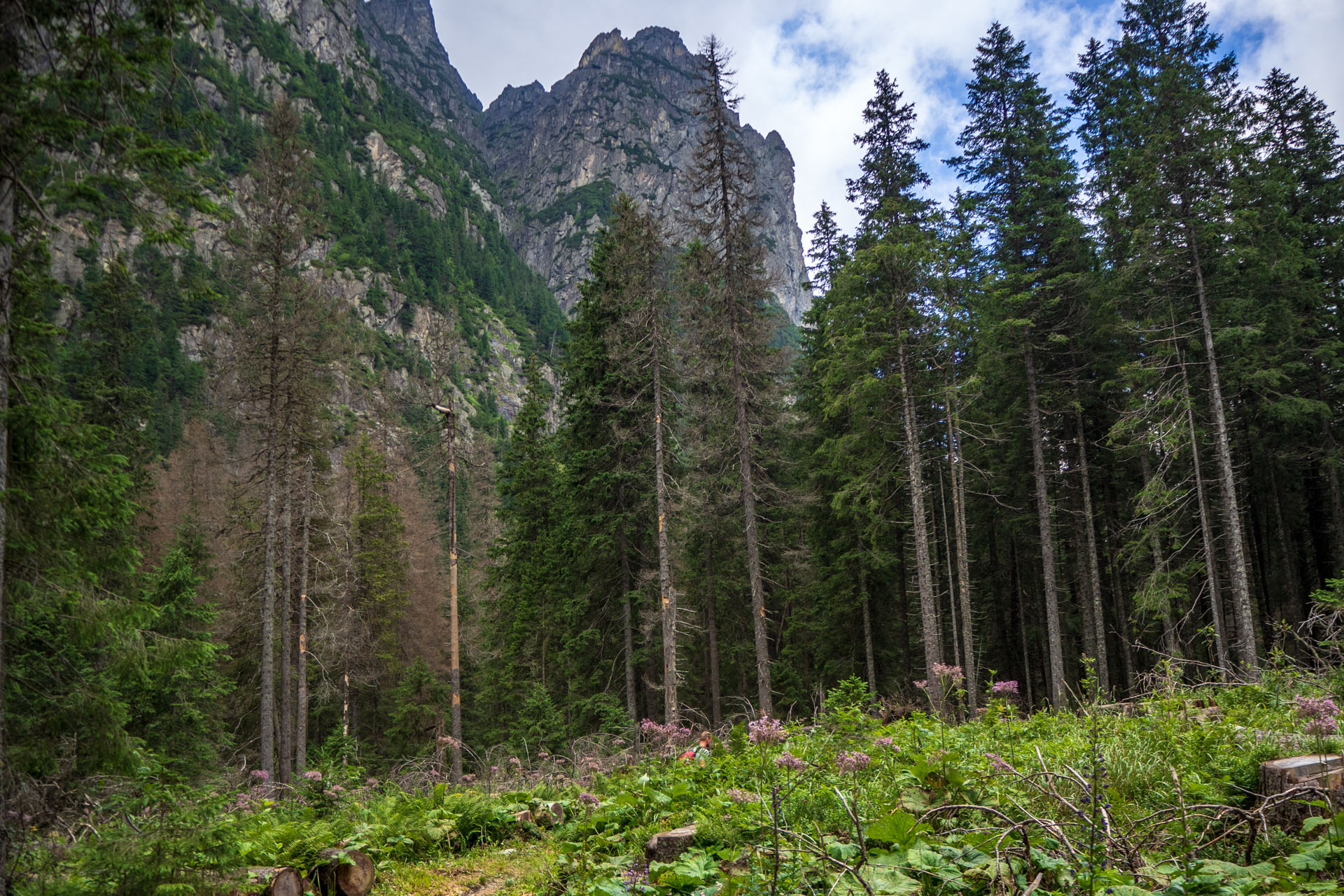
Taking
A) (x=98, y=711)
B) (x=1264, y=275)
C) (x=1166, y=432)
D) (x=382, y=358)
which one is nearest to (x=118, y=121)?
(x=98, y=711)

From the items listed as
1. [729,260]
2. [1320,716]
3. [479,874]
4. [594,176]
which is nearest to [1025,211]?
[729,260]

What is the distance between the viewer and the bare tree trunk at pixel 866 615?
19.3 meters

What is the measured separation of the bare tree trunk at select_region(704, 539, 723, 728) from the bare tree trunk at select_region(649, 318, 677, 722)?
151 inches

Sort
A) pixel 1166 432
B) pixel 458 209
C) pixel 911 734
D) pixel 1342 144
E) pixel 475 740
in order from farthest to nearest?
pixel 458 209
pixel 475 740
pixel 1342 144
pixel 1166 432
pixel 911 734

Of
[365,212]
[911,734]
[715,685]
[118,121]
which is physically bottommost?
[715,685]

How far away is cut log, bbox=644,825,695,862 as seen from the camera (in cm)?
387

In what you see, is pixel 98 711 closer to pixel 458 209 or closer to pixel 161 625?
pixel 161 625

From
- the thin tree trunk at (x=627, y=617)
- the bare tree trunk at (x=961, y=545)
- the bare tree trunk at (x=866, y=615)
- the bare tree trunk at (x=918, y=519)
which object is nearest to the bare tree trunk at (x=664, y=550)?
the thin tree trunk at (x=627, y=617)

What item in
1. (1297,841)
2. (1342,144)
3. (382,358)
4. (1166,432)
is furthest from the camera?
(382,358)

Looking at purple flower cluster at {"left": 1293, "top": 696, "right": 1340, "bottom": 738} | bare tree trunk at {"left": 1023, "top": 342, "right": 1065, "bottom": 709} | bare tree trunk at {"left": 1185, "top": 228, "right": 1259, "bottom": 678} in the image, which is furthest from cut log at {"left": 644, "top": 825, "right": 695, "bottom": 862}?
bare tree trunk at {"left": 1023, "top": 342, "right": 1065, "bottom": 709}

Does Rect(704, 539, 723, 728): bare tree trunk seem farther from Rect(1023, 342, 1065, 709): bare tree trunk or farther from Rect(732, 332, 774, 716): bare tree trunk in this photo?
Rect(1023, 342, 1065, 709): bare tree trunk

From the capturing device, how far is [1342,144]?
1808 centimetres

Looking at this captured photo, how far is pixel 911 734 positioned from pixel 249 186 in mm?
19184

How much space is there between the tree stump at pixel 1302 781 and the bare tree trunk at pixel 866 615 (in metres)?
16.9
